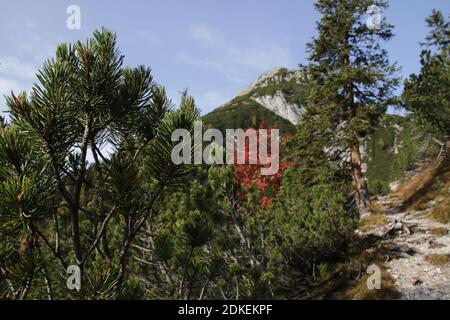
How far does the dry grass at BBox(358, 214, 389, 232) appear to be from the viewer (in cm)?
1311

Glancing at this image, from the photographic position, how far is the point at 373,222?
44.8 ft

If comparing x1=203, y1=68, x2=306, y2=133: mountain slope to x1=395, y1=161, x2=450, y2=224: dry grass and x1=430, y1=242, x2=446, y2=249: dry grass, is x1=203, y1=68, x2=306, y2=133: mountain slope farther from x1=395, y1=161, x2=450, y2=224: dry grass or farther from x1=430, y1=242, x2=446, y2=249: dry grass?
x1=430, y1=242, x2=446, y2=249: dry grass

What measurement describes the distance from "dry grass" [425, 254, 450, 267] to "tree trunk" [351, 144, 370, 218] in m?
6.02

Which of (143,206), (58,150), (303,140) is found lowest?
(143,206)

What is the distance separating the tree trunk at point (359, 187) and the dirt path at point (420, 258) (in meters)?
2.06

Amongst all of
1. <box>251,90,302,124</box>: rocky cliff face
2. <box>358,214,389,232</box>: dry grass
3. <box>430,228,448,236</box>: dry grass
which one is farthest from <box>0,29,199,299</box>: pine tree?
<box>251,90,302,124</box>: rocky cliff face

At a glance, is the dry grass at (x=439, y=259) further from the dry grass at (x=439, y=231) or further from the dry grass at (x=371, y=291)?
the dry grass at (x=439, y=231)

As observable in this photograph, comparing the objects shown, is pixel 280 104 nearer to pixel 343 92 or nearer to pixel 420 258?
pixel 343 92

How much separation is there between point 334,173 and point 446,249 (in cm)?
676

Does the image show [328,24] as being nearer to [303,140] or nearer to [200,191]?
[303,140]

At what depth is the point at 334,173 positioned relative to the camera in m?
16.0

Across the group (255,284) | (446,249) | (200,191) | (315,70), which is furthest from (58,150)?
(315,70)

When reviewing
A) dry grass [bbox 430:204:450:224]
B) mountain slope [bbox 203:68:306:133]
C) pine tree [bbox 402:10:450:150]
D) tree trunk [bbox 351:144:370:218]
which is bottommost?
dry grass [bbox 430:204:450:224]

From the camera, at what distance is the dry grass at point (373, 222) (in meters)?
13.1
